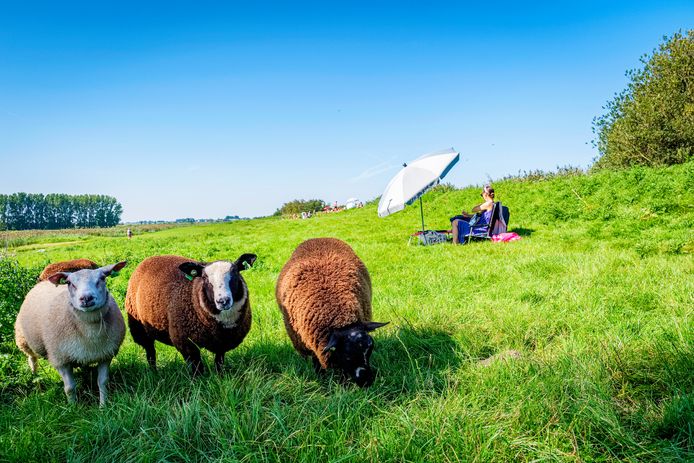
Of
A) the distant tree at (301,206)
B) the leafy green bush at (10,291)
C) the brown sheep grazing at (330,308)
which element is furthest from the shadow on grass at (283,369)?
the distant tree at (301,206)

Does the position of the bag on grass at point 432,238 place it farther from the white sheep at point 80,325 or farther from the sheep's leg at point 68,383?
the sheep's leg at point 68,383

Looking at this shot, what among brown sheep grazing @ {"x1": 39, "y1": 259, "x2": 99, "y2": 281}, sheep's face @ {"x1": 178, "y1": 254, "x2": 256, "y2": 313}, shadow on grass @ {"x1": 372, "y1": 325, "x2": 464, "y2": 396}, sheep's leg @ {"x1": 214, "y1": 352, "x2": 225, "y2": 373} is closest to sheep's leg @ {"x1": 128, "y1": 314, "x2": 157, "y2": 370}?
brown sheep grazing @ {"x1": 39, "y1": 259, "x2": 99, "y2": 281}

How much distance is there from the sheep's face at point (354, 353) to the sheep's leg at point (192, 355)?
148cm

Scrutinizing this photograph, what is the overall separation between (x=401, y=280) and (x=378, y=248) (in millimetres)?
4573

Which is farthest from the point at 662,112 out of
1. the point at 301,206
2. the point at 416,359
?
the point at 301,206

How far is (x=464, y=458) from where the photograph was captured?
2.51 metres

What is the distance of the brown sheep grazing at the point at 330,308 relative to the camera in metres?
3.82

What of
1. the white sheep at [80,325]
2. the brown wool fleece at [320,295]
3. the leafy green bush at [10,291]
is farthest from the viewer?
the leafy green bush at [10,291]

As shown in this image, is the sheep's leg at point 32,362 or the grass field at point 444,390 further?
the sheep's leg at point 32,362

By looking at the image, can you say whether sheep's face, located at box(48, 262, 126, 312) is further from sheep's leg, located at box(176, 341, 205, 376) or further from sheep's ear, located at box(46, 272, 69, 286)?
sheep's leg, located at box(176, 341, 205, 376)

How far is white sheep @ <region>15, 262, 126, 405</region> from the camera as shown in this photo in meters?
3.79

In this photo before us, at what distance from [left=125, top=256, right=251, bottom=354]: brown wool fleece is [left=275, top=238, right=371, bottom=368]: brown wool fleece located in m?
0.54

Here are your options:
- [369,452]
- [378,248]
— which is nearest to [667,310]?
[369,452]

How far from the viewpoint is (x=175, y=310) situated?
4359mm
